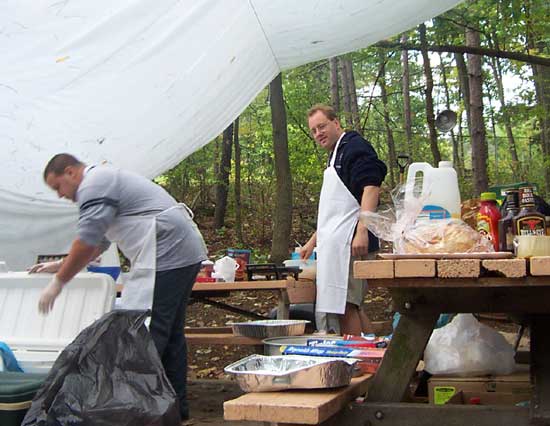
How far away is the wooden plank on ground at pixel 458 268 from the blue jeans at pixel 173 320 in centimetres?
219

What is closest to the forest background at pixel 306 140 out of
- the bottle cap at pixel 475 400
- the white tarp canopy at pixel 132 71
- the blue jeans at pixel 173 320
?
the white tarp canopy at pixel 132 71

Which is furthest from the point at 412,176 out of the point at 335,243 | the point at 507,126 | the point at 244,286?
the point at 507,126

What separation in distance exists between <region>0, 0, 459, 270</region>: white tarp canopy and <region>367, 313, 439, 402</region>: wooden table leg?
273 cm

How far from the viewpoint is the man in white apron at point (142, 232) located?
365 centimetres

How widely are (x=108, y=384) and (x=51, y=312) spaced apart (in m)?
1.01

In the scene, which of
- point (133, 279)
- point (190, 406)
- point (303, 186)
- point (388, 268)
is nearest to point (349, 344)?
point (388, 268)

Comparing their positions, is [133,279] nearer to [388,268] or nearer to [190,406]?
[190,406]

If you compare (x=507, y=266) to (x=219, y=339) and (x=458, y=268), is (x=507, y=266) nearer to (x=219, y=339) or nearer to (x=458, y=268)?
(x=458, y=268)

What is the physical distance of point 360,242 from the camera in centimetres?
416

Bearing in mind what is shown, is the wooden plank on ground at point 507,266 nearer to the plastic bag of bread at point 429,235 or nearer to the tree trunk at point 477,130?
the plastic bag of bread at point 429,235

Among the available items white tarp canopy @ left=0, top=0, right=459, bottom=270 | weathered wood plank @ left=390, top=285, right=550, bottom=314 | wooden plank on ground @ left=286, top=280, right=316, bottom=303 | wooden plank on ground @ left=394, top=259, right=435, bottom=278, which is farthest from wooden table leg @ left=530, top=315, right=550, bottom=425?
white tarp canopy @ left=0, top=0, right=459, bottom=270

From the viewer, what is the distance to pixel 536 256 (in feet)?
6.21

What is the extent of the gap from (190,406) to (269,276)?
39.4 inches

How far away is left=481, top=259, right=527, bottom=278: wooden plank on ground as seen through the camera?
1858 millimetres
